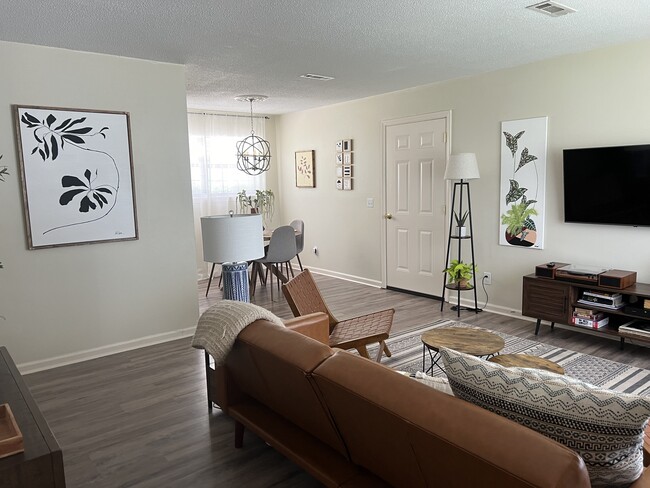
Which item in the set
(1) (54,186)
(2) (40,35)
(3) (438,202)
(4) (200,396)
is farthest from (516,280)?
(2) (40,35)

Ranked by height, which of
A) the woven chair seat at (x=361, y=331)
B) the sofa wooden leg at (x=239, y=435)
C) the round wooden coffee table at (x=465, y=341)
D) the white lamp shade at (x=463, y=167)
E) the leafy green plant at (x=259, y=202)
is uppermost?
the white lamp shade at (x=463, y=167)

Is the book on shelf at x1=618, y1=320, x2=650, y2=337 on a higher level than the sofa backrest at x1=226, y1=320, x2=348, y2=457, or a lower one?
lower

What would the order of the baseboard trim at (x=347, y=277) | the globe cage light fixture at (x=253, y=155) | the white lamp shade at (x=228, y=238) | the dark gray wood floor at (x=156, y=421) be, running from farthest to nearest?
the globe cage light fixture at (x=253, y=155)
the baseboard trim at (x=347, y=277)
the white lamp shade at (x=228, y=238)
the dark gray wood floor at (x=156, y=421)

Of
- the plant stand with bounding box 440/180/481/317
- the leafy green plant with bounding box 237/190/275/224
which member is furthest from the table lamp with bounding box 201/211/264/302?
the leafy green plant with bounding box 237/190/275/224

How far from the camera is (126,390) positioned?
3.37 m

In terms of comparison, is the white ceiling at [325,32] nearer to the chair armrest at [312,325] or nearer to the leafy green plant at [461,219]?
the leafy green plant at [461,219]

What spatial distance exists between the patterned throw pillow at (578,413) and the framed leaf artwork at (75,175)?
11.2ft

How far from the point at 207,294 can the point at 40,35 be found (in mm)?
3604

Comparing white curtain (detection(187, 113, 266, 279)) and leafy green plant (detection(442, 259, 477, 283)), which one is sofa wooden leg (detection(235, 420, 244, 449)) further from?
white curtain (detection(187, 113, 266, 279))

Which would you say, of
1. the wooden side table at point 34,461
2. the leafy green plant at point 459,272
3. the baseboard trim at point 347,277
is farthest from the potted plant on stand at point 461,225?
the wooden side table at point 34,461

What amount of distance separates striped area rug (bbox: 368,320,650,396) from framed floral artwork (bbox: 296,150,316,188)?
11.5ft

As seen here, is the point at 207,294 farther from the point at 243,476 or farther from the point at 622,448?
the point at 622,448

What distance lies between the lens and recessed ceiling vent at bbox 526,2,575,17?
291 centimetres

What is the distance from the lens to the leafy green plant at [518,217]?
15.1ft
